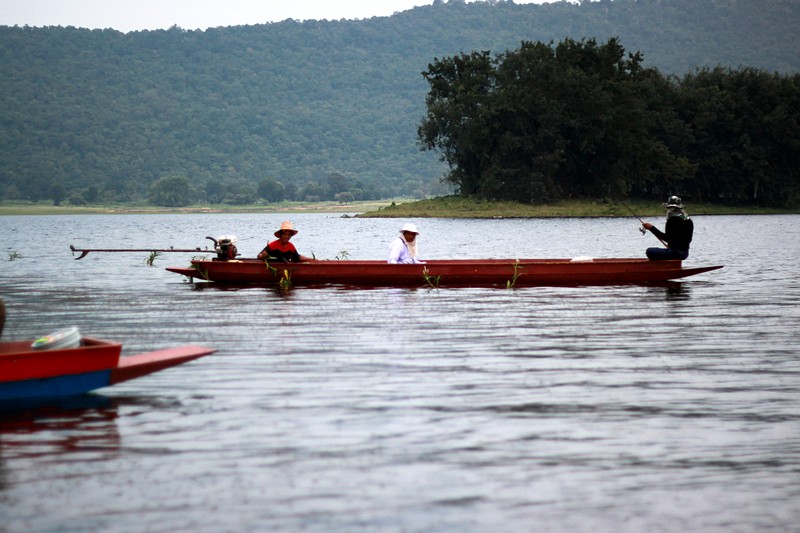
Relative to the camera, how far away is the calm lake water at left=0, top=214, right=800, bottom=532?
7.98 meters

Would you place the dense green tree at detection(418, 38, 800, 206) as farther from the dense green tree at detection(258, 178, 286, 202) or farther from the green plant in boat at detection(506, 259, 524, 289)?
the dense green tree at detection(258, 178, 286, 202)

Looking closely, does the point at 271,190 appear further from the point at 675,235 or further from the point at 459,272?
the point at 675,235

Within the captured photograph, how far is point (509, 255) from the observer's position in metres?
43.1

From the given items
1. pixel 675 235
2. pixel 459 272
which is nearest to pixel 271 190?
pixel 459 272

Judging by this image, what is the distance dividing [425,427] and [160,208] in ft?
563

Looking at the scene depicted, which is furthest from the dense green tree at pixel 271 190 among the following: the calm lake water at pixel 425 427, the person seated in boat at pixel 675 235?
Result: the calm lake water at pixel 425 427

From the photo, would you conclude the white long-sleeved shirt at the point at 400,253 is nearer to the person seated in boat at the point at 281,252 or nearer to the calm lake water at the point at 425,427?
the person seated in boat at the point at 281,252

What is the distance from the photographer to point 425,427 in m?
10.5

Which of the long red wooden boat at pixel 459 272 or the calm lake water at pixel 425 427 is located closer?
the calm lake water at pixel 425 427

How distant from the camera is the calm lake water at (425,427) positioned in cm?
798

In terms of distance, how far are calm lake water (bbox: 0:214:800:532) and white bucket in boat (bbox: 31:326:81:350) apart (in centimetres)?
70

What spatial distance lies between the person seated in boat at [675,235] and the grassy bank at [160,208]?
14135 centimetres

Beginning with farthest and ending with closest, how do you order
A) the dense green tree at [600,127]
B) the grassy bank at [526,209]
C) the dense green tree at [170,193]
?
the dense green tree at [170,193]
the grassy bank at [526,209]
the dense green tree at [600,127]

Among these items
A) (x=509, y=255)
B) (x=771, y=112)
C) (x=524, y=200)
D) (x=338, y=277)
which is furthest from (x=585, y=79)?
(x=338, y=277)
